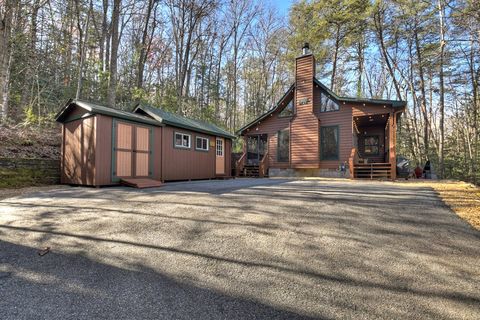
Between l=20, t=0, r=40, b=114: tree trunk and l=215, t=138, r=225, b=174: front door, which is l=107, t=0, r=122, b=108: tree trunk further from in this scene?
l=215, t=138, r=225, b=174: front door

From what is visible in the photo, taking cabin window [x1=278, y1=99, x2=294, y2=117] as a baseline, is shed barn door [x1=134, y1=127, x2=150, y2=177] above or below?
below

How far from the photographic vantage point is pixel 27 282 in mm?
1974

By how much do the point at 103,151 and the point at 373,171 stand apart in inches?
417

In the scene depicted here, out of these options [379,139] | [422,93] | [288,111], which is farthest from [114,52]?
[422,93]

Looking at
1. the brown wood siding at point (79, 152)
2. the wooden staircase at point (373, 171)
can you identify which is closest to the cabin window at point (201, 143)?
the brown wood siding at point (79, 152)

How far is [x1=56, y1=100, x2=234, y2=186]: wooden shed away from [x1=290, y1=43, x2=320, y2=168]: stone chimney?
18.7ft

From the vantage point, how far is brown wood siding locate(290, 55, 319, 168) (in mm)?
13211

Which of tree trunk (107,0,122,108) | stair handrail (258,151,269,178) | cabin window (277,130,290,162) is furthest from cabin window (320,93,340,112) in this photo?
tree trunk (107,0,122,108)

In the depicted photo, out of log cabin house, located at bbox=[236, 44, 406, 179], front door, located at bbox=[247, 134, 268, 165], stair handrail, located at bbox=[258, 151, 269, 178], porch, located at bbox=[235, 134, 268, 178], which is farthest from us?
front door, located at bbox=[247, 134, 268, 165]

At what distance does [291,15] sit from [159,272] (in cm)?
1963

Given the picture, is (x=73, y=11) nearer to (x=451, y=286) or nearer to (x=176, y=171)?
(x=176, y=171)

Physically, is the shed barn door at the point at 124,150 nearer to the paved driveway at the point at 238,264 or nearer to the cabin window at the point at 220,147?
the paved driveway at the point at 238,264

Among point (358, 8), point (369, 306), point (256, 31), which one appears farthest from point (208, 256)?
point (256, 31)

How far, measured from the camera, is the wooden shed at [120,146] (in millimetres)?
7094
